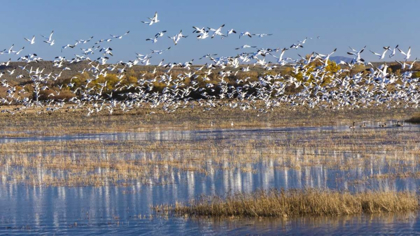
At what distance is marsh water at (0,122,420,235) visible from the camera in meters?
15.4

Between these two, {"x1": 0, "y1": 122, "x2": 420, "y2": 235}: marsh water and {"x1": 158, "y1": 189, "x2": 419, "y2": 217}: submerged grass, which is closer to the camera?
{"x1": 0, "y1": 122, "x2": 420, "y2": 235}: marsh water

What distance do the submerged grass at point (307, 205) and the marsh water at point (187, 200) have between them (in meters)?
0.25

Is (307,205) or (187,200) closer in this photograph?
(307,205)

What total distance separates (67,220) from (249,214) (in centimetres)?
380

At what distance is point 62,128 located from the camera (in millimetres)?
44438

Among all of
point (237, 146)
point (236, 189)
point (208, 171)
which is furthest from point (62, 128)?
point (236, 189)

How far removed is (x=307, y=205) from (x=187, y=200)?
3.27m

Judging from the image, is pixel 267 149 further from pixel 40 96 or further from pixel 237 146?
pixel 40 96

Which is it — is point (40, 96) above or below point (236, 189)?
above

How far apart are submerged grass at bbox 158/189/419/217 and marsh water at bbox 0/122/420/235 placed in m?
0.25

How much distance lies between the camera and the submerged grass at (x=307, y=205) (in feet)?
53.5

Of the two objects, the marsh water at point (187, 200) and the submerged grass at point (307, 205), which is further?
the submerged grass at point (307, 205)

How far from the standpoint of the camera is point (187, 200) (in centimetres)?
1848

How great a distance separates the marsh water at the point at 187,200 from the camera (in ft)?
50.6
